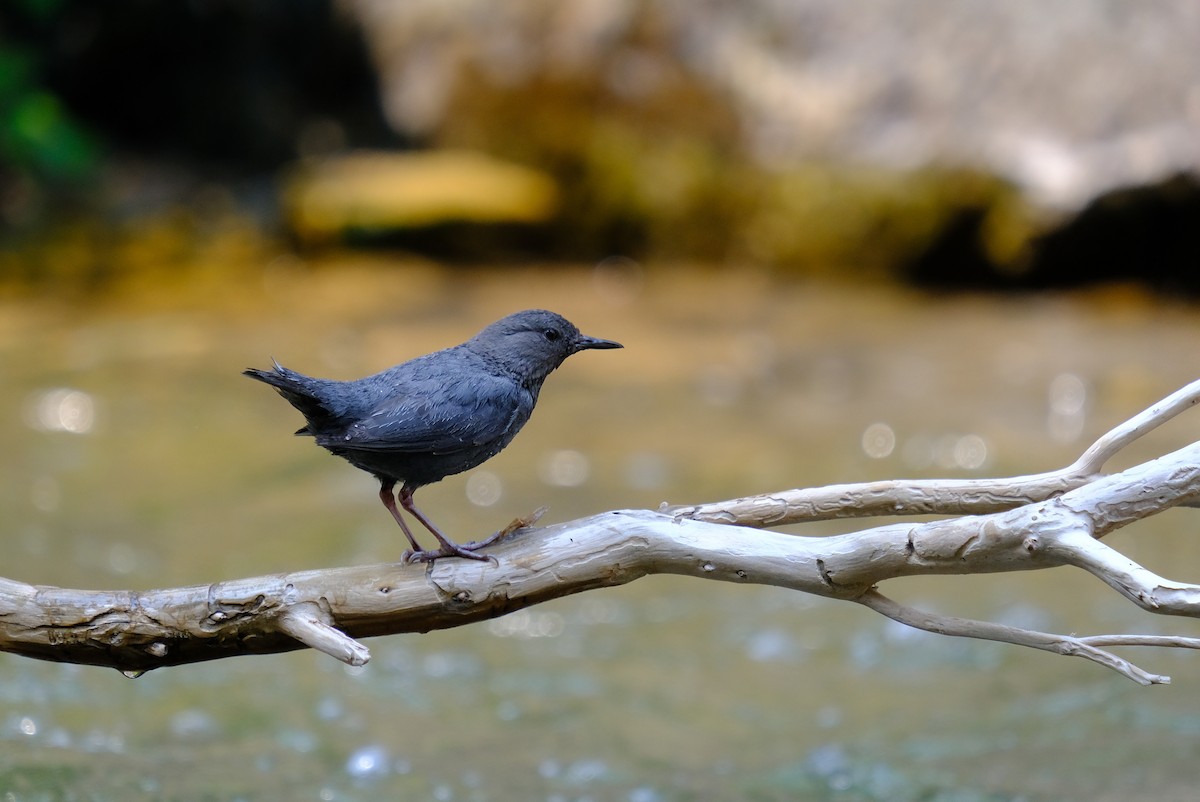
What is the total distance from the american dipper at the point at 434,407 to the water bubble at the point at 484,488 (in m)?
3.11

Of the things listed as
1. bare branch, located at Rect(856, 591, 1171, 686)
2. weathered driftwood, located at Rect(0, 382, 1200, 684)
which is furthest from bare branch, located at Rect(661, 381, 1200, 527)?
bare branch, located at Rect(856, 591, 1171, 686)

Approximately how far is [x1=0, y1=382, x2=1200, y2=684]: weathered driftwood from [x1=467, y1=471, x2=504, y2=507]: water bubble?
3.54m

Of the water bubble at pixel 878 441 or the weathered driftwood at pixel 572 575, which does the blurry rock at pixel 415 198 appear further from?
the weathered driftwood at pixel 572 575

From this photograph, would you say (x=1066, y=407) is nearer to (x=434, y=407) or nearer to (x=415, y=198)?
(x=434, y=407)

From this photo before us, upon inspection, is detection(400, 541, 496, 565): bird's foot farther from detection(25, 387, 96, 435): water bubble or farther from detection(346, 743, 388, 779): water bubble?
detection(25, 387, 96, 435): water bubble

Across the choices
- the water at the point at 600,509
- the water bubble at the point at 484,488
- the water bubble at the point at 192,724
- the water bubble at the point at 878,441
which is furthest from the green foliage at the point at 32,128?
the water bubble at the point at 878,441

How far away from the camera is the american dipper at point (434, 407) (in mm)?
3043

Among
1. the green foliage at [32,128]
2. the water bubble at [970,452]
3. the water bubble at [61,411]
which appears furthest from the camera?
the green foliage at [32,128]

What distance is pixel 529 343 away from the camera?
3.34 meters

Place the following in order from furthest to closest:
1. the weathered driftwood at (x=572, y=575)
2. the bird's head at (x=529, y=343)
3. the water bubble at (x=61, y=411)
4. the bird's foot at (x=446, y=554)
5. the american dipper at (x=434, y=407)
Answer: the water bubble at (x=61, y=411) → the bird's head at (x=529, y=343) → the american dipper at (x=434, y=407) → the bird's foot at (x=446, y=554) → the weathered driftwood at (x=572, y=575)

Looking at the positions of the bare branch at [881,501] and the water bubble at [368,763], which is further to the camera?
the water bubble at [368,763]

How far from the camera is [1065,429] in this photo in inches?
264

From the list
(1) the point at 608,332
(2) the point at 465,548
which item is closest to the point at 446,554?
(2) the point at 465,548

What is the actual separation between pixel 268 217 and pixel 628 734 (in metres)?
7.46
